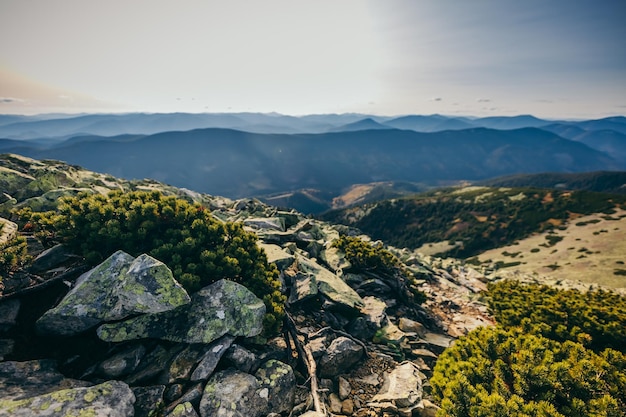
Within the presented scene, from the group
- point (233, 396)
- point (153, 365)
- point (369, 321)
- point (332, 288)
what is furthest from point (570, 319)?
point (153, 365)

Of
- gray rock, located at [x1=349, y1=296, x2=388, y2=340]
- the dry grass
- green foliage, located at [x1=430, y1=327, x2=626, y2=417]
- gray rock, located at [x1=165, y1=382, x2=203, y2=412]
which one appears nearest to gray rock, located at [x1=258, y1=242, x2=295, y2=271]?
gray rock, located at [x1=349, y1=296, x2=388, y2=340]

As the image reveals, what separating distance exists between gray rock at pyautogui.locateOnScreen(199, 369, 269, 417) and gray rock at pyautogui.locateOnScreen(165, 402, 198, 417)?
241mm

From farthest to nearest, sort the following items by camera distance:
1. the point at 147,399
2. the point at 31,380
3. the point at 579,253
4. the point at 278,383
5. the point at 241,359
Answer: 1. the point at 579,253
2. the point at 241,359
3. the point at 278,383
4. the point at 147,399
5. the point at 31,380

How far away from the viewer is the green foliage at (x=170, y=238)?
10.6 metres

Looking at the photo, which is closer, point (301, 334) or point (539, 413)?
point (539, 413)

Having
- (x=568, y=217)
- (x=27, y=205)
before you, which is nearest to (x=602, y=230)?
(x=568, y=217)

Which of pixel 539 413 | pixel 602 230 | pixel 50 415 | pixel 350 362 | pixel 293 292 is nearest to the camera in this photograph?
pixel 50 415

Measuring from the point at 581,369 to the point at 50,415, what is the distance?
45.8 feet

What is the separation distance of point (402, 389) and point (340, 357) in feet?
8.06

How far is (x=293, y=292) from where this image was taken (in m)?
14.0

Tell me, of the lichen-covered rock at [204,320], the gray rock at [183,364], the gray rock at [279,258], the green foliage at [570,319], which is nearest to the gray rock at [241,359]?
the lichen-covered rock at [204,320]

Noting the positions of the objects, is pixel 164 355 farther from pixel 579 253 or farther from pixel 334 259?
pixel 579 253

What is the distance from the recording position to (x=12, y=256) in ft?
29.8

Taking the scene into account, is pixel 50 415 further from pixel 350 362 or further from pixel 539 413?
pixel 539 413
